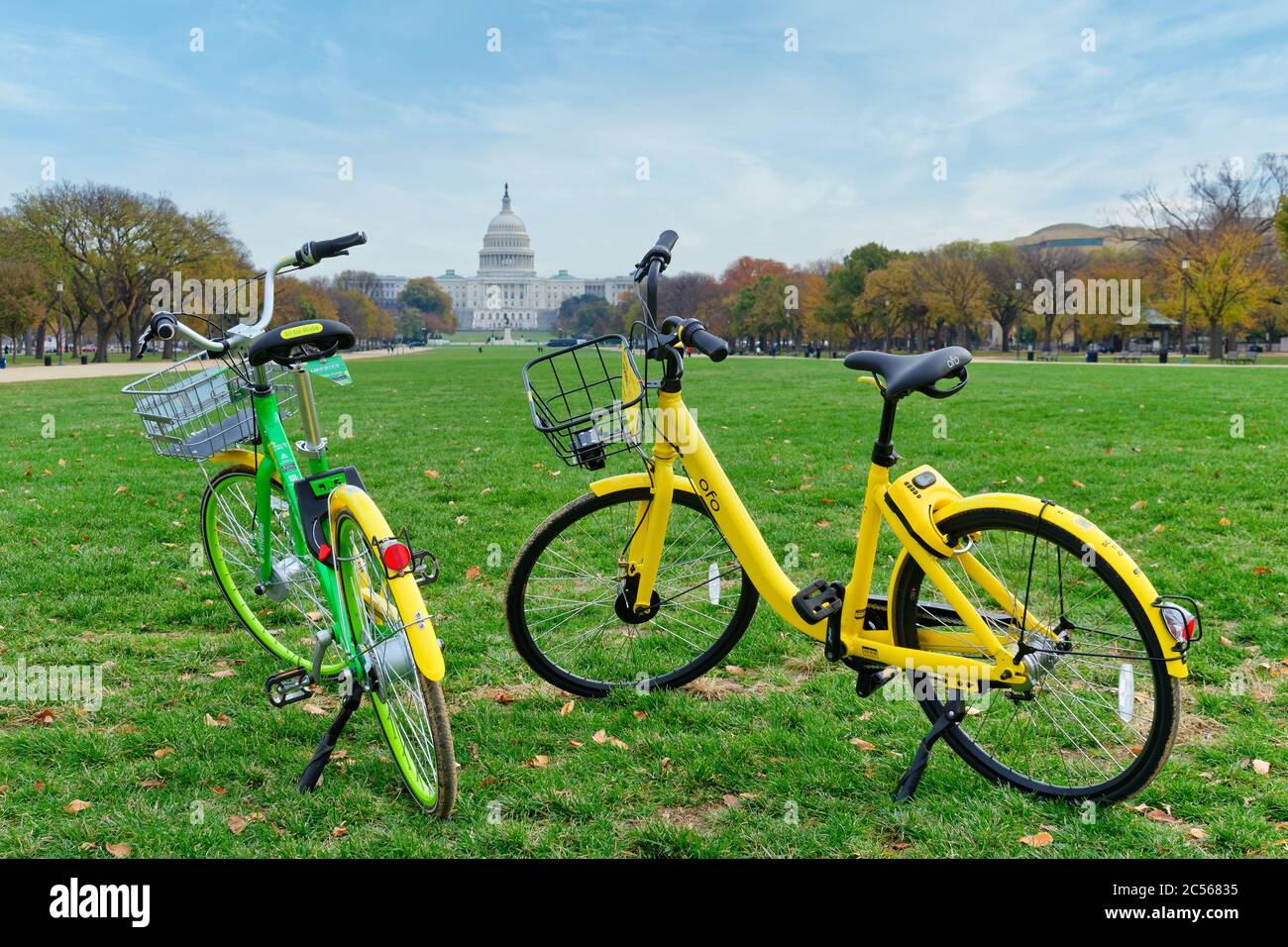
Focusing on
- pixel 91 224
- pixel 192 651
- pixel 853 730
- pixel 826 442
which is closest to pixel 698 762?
pixel 853 730

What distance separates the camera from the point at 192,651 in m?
4.82

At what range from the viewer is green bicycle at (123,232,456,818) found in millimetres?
3166

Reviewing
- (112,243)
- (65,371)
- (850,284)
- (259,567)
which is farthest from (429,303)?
Result: (259,567)

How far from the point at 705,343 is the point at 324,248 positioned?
64.6 inches

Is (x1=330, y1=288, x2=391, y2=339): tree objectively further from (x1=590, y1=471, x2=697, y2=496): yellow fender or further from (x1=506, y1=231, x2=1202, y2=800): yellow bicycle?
(x1=590, y1=471, x2=697, y2=496): yellow fender

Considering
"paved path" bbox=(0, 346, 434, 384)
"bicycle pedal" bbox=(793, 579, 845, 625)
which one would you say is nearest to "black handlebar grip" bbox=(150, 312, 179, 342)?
"bicycle pedal" bbox=(793, 579, 845, 625)

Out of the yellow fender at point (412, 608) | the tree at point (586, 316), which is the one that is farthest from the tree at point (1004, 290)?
the yellow fender at point (412, 608)

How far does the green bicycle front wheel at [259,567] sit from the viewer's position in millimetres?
4156

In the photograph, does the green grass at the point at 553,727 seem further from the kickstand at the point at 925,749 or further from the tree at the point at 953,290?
the tree at the point at 953,290

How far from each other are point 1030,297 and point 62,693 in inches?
2565

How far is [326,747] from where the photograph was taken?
11.6 ft

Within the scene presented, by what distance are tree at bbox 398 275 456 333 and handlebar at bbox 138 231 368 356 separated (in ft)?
516

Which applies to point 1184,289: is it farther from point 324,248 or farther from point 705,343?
point 324,248
